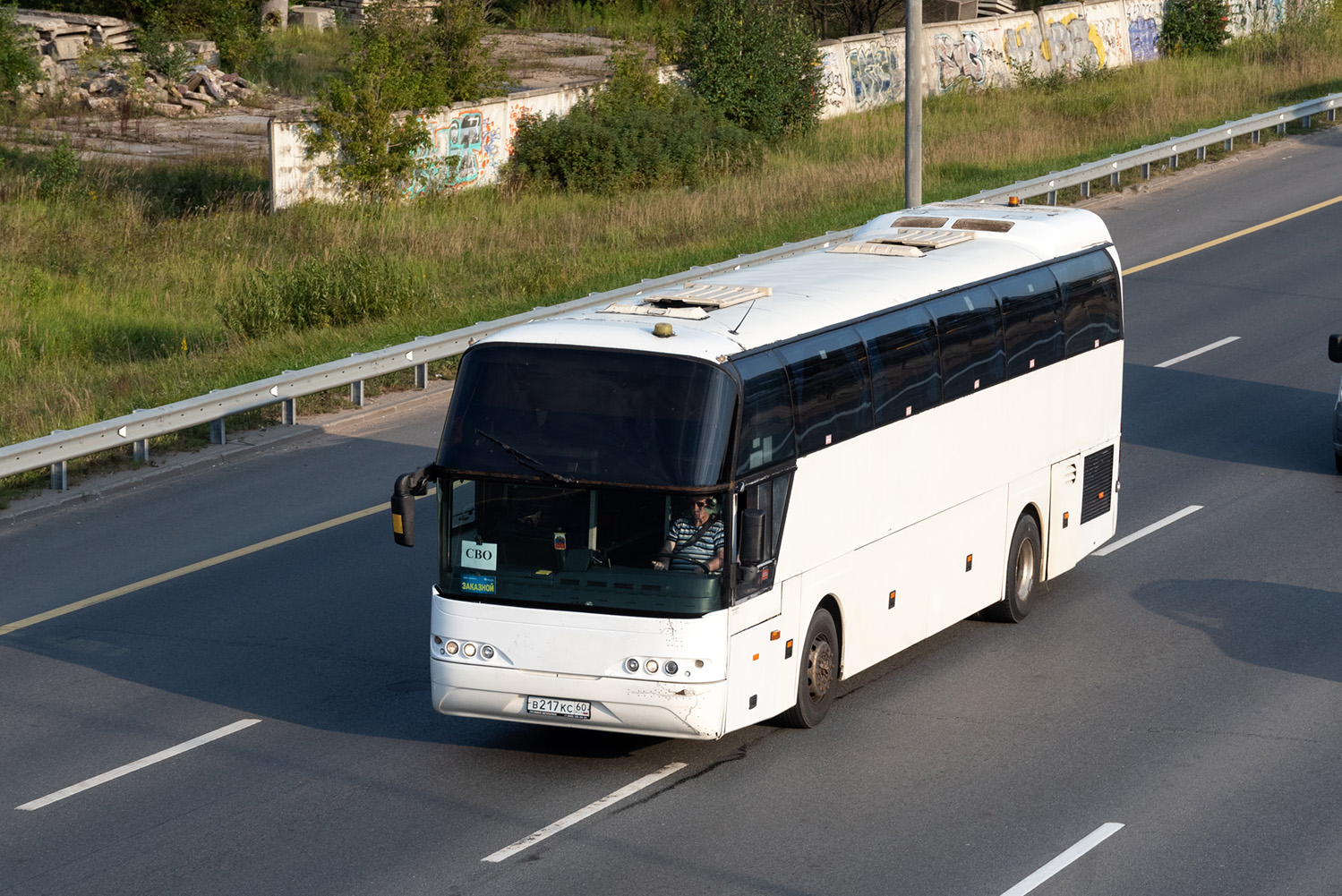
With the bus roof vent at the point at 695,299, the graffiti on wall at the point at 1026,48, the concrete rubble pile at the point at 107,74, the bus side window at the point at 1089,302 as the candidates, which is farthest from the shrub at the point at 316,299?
the graffiti on wall at the point at 1026,48

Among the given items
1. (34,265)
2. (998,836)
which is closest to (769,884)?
(998,836)

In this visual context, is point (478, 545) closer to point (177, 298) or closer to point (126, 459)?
point (126, 459)

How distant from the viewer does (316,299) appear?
76.0 feet

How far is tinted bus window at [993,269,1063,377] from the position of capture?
44.1 ft

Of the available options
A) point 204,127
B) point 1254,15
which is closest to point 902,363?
point 204,127

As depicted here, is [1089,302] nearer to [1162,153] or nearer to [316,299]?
[316,299]

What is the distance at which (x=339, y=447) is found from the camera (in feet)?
61.4

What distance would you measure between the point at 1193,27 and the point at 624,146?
68.7 feet

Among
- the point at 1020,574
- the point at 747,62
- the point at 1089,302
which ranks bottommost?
the point at 1020,574

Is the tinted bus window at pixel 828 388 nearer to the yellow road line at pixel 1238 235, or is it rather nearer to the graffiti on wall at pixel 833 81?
the yellow road line at pixel 1238 235

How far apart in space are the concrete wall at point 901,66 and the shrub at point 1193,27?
35 centimetres

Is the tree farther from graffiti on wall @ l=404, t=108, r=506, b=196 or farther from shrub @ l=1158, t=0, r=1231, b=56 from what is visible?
shrub @ l=1158, t=0, r=1231, b=56

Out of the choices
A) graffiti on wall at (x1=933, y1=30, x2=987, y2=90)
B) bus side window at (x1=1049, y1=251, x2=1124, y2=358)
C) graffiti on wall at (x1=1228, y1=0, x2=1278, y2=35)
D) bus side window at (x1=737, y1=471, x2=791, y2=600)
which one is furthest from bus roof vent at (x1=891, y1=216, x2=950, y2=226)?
graffiti on wall at (x1=1228, y1=0, x2=1278, y2=35)

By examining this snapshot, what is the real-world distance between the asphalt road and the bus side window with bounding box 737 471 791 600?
1158 mm
